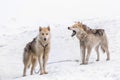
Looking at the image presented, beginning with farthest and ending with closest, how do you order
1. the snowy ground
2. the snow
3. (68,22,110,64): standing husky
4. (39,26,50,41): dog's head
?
(68,22,110,64): standing husky
the snow
(39,26,50,41): dog's head
the snowy ground

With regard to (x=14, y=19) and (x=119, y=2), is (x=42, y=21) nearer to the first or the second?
(x=14, y=19)

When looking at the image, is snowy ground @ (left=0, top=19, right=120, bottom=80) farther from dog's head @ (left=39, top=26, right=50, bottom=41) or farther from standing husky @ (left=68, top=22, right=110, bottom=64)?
dog's head @ (left=39, top=26, right=50, bottom=41)

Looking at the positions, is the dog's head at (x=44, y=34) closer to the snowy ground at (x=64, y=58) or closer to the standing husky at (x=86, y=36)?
the snowy ground at (x=64, y=58)

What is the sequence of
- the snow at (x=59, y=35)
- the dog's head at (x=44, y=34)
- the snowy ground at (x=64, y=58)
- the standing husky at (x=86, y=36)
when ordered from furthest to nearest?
the standing husky at (x=86, y=36) → the snow at (x=59, y=35) → the dog's head at (x=44, y=34) → the snowy ground at (x=64, y=58)

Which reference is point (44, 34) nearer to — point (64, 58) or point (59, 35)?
point (64, 58)

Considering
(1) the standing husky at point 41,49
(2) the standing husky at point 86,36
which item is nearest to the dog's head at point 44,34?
(1) the standing husky at point 41,49

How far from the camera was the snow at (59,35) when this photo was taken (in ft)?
38.1

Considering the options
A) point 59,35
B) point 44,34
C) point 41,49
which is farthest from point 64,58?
point 44,34

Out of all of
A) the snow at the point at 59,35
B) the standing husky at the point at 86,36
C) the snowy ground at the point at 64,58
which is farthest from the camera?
the standing husky at the point at 86,36

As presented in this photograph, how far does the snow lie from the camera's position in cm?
1162

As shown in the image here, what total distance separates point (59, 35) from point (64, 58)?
378cm

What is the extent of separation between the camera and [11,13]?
32.0 meters

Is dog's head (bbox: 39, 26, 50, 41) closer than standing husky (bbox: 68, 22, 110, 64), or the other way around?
dog's head (bbox: 39, 26, 50, 41)

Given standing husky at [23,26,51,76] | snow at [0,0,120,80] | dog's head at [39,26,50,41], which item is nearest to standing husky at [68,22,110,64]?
snow at [0,0,120,80]
